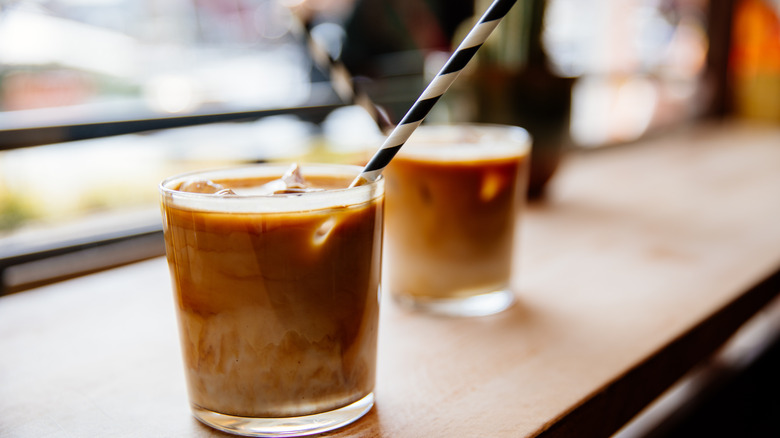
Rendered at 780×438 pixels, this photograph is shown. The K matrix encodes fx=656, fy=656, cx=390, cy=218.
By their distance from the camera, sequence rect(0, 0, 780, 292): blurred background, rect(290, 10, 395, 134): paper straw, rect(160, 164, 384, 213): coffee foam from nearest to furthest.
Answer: rect(160, 164, 384, 213): coffee foam
rect(290, 10, 395, 134): paper straw
rect(0, 0, 780, 292): blurred background

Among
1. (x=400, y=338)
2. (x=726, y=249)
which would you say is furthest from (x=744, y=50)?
(x=400, y=338)

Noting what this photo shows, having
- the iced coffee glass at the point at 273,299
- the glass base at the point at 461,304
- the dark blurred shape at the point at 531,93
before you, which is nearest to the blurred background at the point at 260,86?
the dark blurred shape at the point at 531,93

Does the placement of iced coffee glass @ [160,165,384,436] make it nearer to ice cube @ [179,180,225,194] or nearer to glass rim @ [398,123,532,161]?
ice cube @ [179,180,225,194]

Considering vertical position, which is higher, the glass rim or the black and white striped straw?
the black and white striped straw

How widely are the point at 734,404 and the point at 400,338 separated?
1486 mm

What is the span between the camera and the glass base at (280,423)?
0.50 meters

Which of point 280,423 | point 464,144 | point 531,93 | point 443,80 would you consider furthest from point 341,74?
point 531,93

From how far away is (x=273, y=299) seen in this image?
1.60 ft

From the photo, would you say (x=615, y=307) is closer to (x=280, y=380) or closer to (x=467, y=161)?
(x=467, y=161)

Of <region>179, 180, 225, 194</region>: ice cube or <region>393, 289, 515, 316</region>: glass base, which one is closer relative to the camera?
<region>179, 180, 225, 194</region>: ice cube

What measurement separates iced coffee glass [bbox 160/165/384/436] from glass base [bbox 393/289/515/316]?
0.85ft

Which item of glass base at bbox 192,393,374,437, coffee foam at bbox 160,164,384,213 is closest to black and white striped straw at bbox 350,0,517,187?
coffee foam at bbox 160,164,384,213

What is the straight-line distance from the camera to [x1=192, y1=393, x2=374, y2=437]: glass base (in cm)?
50

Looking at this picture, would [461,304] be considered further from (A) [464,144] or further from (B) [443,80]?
(B) [443,80]
